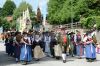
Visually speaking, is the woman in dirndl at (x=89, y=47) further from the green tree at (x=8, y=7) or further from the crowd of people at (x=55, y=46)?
the green tree at (x=8, y=7)

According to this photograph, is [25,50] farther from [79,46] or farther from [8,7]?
[8,7]

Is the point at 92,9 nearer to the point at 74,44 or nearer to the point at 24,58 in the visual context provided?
the point at 74,44

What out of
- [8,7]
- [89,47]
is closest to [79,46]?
[89,47]

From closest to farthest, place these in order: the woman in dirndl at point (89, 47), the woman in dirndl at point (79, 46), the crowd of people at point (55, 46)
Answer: the crowd of people at point (55, 46) < the woman in dirndl at point (89, 47) < the woman in dirndl at point (79, 46)

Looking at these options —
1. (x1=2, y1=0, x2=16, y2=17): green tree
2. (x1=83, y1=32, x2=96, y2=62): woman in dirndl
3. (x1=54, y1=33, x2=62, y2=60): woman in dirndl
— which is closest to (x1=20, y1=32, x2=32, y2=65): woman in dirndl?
(x1=54, y1=33, x2=62, y2=60): woman in dirndl

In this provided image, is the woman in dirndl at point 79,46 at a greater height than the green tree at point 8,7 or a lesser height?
lesser

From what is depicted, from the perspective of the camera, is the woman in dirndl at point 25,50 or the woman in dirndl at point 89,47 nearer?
the woman in dirndl at point 25,50

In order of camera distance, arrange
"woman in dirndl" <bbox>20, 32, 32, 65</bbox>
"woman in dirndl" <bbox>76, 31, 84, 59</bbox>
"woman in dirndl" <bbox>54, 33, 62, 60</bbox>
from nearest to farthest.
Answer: "woman in dirndl" <bbox>20, 32, 32, 65</bbox> → "woman in dirndl" <bbox>54, 33, 62, 60</bbox> → "woman in dirndl" <bbox>76, 31, 84, 59</bbox>

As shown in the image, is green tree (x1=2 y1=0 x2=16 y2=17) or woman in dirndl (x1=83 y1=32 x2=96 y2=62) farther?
green tree (x1=2 y1=0 x2=16 y2=17)

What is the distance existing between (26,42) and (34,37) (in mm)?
2510

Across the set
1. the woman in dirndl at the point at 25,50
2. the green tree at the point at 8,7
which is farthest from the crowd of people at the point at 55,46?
the green tree at the point at 8,7

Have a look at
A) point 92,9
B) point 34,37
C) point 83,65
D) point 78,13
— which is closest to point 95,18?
point 92,9

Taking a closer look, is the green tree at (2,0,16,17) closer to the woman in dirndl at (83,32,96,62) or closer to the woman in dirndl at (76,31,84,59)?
the woman in dirndl at (76,31,84,59)

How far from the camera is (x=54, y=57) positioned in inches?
916
